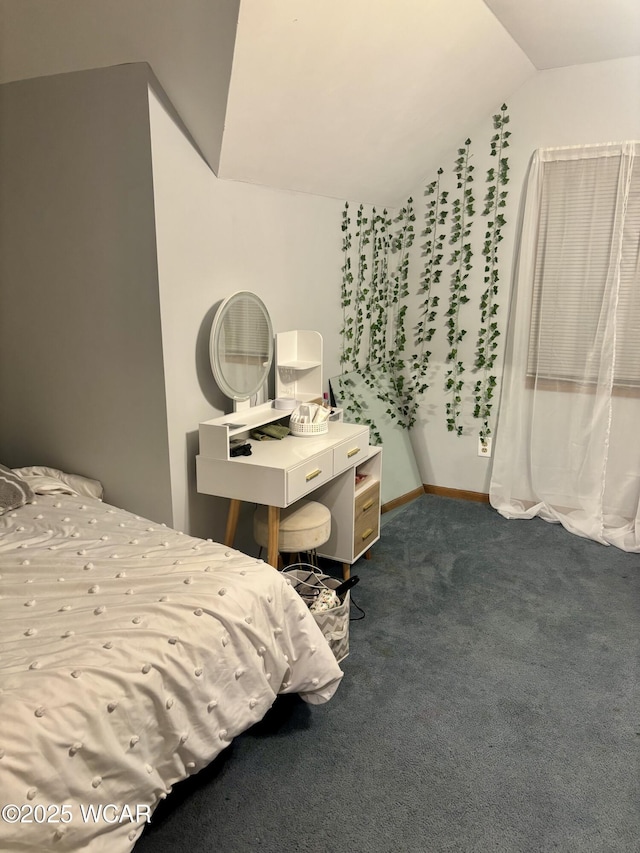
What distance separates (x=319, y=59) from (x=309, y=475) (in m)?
1.48

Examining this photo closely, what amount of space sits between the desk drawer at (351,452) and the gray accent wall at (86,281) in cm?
70

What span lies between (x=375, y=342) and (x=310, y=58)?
1.92 meters

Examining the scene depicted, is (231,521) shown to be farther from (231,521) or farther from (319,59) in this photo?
(319,59)

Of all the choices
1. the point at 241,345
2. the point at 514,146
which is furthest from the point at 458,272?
the point at 241,345

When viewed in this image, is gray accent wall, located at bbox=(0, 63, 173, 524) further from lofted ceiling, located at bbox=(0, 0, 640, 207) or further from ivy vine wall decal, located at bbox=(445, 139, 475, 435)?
ivy vine wall decal, located at bbox=(445, 139, 475, 435)

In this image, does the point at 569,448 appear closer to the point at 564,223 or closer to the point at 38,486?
the point at 564,223

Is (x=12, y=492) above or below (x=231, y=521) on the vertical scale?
above

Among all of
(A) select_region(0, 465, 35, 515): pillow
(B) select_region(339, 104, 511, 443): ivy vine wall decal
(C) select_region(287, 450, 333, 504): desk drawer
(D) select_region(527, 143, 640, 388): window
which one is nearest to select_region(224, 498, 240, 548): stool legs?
(C) select_region(287, 450, 333, 504): desk drawer

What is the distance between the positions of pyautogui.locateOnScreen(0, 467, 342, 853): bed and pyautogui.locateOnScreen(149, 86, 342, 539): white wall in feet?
1.64

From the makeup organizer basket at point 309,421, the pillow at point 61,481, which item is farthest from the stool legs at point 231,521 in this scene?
the pillow at point 61,481

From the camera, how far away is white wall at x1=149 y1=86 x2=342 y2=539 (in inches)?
91.3

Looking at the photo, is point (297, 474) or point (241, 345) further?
point (241, 345)

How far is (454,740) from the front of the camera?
6.49 ft

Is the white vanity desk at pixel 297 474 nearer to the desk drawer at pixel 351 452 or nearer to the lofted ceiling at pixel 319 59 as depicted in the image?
the desk drawer at pixel 351 452
